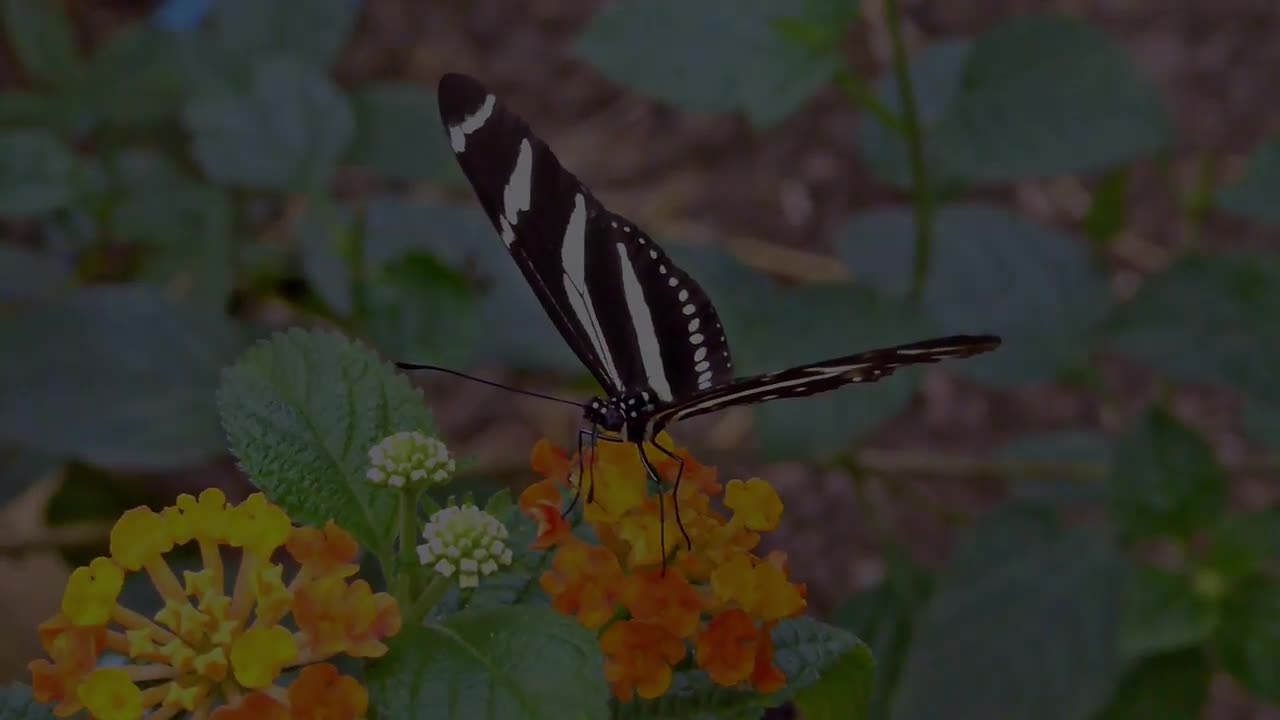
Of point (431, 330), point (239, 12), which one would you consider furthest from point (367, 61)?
point (431, 330)

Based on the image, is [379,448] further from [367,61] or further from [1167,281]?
[367,61]

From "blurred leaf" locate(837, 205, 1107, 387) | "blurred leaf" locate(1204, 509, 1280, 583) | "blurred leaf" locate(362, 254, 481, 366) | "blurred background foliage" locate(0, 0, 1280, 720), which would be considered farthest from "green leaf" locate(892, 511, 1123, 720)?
"blurred leaf" locate(362, 254, 481, 366)

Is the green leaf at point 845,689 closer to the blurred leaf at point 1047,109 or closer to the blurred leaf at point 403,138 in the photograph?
the blurred leaf at point 1047,109

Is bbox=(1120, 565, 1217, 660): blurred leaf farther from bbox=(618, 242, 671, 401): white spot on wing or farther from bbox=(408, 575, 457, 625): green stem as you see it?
bbox=(408, 575, 457, 625): green stem

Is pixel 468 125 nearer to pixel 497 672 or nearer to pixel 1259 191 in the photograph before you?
pixel 497 672

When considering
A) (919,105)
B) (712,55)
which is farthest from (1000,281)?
(712,55)
